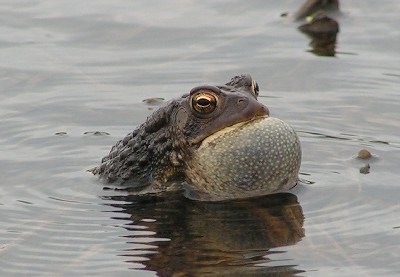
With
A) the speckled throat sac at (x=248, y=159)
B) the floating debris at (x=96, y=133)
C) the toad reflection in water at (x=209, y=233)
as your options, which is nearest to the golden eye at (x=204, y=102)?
the speckled throat sac at (x=248, y=159)

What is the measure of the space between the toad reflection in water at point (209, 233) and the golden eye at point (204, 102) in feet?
3.04

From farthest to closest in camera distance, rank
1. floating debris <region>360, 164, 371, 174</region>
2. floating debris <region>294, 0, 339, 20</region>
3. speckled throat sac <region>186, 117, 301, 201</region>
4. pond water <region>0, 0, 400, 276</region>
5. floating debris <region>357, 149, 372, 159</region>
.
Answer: floating debris <region>294, 0, 339, 20</region>, floating debris <region>357, 149, 372, 159</region>, floating debris <region>360, 164, 371, 174</region>, speckled throat sac <region>186, 117, 301, 201</region>, pond water <region>0, 0, 400, 276</region>

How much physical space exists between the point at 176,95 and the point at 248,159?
3624mm

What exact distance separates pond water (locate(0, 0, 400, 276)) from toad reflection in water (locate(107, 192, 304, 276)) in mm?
18

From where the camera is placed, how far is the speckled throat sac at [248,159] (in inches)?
438

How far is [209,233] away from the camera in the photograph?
10.8m

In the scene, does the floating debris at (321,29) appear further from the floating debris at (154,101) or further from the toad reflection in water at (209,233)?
the toad reflection in water at (209,233)

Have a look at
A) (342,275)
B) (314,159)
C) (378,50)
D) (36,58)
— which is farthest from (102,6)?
(342,275)

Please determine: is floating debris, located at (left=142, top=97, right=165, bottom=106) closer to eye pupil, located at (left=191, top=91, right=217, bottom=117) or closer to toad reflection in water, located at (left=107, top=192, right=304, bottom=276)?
toad reflection in water, located at (left=107, top=192, right=304, bottom=276)

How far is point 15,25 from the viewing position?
17047 millimetres

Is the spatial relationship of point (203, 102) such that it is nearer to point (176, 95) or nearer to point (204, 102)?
point (204, 102)

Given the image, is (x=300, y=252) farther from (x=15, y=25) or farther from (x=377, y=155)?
(x=15, y=25)

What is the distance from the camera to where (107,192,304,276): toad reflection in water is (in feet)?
32.7

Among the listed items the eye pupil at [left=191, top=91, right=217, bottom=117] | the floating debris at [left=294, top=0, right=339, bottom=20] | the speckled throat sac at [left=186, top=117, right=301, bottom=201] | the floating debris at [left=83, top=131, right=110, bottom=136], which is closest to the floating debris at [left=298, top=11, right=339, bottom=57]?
the floating debris at [left=294, top=0, right=339, bottom=20]
